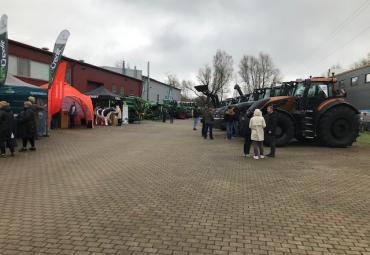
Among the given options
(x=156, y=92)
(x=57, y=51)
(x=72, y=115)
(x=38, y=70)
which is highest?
(x=156, y=92)

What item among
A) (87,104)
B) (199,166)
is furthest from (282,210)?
(87,104)

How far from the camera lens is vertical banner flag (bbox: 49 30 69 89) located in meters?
18.4

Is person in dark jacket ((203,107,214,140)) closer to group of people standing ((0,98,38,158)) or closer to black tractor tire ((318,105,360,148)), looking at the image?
black tractor tire ((318,105,360,148))

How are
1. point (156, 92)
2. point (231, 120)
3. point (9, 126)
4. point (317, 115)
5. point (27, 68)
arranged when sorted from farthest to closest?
point (156, 92)
point (27, 68)
point (231, 120)
point (317, 115)
point (9, 126)

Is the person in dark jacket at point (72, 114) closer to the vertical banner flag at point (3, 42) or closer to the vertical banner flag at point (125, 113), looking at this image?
the vertical banner flag at point (125, 113)

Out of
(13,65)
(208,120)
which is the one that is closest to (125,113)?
(13,65)

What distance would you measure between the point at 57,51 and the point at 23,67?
36.8ft

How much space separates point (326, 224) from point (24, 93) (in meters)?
14.5

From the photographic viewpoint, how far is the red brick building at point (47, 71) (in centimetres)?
2752

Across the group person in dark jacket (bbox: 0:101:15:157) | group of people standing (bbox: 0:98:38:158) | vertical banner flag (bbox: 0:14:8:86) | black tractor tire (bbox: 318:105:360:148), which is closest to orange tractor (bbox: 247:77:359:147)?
black tractor tire (bbox: 318:105:360:148)

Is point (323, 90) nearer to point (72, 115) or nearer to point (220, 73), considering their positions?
point (72, 115)

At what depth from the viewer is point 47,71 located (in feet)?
101

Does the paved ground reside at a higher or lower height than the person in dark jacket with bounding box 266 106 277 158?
lower

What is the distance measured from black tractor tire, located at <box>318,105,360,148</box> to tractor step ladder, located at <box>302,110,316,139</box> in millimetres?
268
